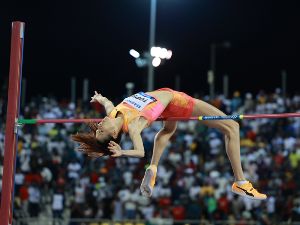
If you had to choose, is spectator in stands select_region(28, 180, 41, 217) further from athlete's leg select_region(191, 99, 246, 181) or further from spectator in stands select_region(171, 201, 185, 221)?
athlete's leg select_region(191, 99, 246, 181)

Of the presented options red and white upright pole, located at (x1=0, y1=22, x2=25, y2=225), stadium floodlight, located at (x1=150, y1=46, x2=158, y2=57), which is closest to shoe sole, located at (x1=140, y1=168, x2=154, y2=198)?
red and white upright pole, located at (x1=0, y1=22, x2=25, y2=225)

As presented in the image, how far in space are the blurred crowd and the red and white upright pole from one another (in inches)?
239

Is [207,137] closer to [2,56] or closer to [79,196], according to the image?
[79,196]

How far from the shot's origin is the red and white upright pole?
4.59 meters

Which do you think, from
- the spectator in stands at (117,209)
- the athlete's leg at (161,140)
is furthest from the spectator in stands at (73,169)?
the athlete's leg at (161,140)

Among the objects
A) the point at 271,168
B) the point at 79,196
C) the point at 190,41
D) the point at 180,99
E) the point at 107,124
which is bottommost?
the point at 79,196

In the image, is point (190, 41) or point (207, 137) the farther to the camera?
point (190, 41)

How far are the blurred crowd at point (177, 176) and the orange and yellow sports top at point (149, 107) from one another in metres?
5.51

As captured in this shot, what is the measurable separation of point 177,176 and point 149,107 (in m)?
6.59

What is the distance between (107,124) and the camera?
4500 millimetres

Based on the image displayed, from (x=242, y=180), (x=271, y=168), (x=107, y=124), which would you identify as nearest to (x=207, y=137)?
(x=271, y=168)

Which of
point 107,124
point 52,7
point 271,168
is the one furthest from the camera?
point 52,7

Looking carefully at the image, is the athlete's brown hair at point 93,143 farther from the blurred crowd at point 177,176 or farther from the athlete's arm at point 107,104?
the blurred crowd at point 177,176

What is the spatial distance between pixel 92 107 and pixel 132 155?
38.5 ft
